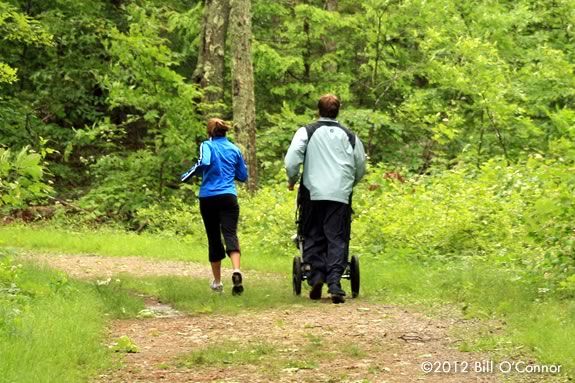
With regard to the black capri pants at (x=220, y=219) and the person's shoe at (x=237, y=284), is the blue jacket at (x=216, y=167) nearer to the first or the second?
the black capri pants at (x=220, y=219)

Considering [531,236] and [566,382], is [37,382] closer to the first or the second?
[566,382]

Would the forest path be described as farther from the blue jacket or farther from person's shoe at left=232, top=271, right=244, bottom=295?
the blue jacket

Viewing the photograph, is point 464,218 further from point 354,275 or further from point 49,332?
point 49,332

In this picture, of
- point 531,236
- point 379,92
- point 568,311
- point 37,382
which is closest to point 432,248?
point 531,236

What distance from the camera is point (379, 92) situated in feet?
74.6

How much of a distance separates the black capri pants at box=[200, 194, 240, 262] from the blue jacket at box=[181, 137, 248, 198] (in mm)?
80

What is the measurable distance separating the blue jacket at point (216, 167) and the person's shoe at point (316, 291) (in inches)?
62.2

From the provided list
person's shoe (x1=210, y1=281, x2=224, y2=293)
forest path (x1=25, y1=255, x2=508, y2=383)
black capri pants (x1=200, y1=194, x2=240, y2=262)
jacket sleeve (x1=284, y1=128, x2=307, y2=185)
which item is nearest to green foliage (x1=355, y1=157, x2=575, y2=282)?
forest path (x1=25, y1=255, x2=508, y2=383)

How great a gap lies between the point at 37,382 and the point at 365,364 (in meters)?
2.19

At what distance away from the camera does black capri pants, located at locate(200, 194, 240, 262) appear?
9.71 meters

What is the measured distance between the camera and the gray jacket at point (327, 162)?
8836 millimetres

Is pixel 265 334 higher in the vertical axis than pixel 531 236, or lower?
lower

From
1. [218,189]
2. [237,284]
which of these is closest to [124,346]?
[237,284]

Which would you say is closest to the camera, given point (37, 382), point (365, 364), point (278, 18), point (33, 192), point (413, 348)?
point (37, 382)
